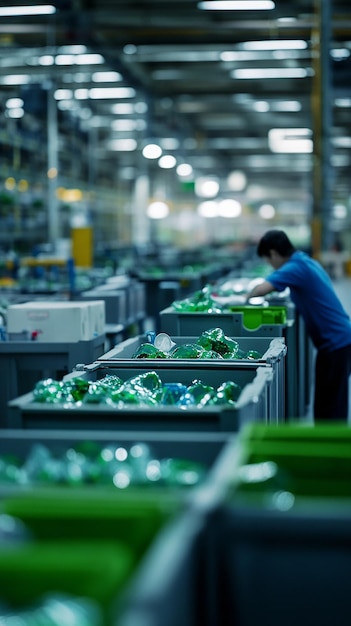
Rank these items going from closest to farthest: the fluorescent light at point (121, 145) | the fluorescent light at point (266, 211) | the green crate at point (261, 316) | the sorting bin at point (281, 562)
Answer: the sorting bin at point (281, 562) < the green crate at point (261, 316) < the fluorescent light at point (121, 145) < the fluorescent light at point (266, 211)

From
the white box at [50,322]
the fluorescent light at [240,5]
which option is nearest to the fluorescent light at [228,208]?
the fluorescent light at [240,5]

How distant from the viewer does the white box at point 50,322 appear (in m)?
5.39

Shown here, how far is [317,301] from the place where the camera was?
5676 millimetres

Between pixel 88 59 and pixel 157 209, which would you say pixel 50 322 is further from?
pixel 157 209

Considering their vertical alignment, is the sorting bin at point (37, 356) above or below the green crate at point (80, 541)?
below

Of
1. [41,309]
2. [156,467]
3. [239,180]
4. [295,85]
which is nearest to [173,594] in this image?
[156,467]

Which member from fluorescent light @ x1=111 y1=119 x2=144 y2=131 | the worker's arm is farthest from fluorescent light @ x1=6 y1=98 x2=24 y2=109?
the worker's arm

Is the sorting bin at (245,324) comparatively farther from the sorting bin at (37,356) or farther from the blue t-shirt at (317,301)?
the sorting bin at (37,356)

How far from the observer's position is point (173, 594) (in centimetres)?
160

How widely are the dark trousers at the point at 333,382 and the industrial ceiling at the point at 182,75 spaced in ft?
27.0

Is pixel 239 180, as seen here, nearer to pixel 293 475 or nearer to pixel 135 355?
pixel 135 355

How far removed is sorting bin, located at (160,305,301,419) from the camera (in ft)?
19.2

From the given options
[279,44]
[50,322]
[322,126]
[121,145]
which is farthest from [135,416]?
[121,145]

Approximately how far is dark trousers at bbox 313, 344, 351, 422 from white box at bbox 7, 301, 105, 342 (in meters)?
1.42
